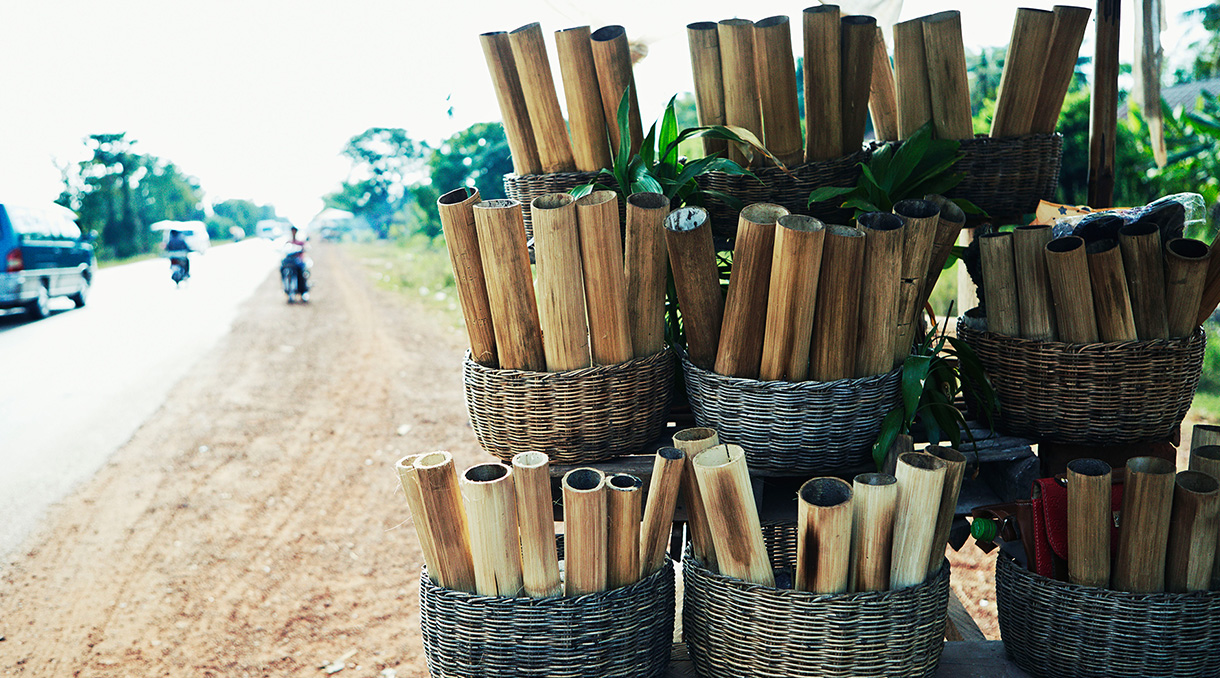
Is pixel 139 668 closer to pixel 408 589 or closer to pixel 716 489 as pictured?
pixel 408 589

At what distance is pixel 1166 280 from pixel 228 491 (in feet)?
14.3

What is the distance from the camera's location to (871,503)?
1194mm

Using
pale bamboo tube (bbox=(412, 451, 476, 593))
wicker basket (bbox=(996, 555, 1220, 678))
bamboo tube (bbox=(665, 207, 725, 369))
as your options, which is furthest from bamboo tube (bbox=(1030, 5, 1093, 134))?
pale bamboo tube (bbox=(412, 451, 476, 593))

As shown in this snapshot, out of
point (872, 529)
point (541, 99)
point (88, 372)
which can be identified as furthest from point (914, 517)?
point (88, 372)

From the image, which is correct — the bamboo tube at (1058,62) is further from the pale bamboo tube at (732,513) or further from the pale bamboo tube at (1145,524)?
the pale bamboo tube at (732,513)

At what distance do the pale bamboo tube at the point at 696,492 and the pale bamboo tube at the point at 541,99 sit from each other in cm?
73

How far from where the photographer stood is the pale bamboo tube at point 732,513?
3.90 feet

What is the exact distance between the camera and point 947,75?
1784 mm

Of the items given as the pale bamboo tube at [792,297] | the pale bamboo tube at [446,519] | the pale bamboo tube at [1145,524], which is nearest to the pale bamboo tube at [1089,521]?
the pale bamboo tube at [1145,524]

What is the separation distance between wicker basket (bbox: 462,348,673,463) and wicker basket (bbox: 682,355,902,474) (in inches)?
5.2

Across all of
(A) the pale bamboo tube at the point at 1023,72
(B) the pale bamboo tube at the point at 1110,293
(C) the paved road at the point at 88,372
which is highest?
(A) the pale bamboo tube at the point at 1023,72

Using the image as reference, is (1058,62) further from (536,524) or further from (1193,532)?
(536,524)

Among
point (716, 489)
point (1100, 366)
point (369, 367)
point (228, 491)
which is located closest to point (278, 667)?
point (228, 491)

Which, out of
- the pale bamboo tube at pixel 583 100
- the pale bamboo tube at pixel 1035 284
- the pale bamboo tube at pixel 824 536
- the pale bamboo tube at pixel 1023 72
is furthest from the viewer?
the pale bamboo tube at pixel 1023 72
